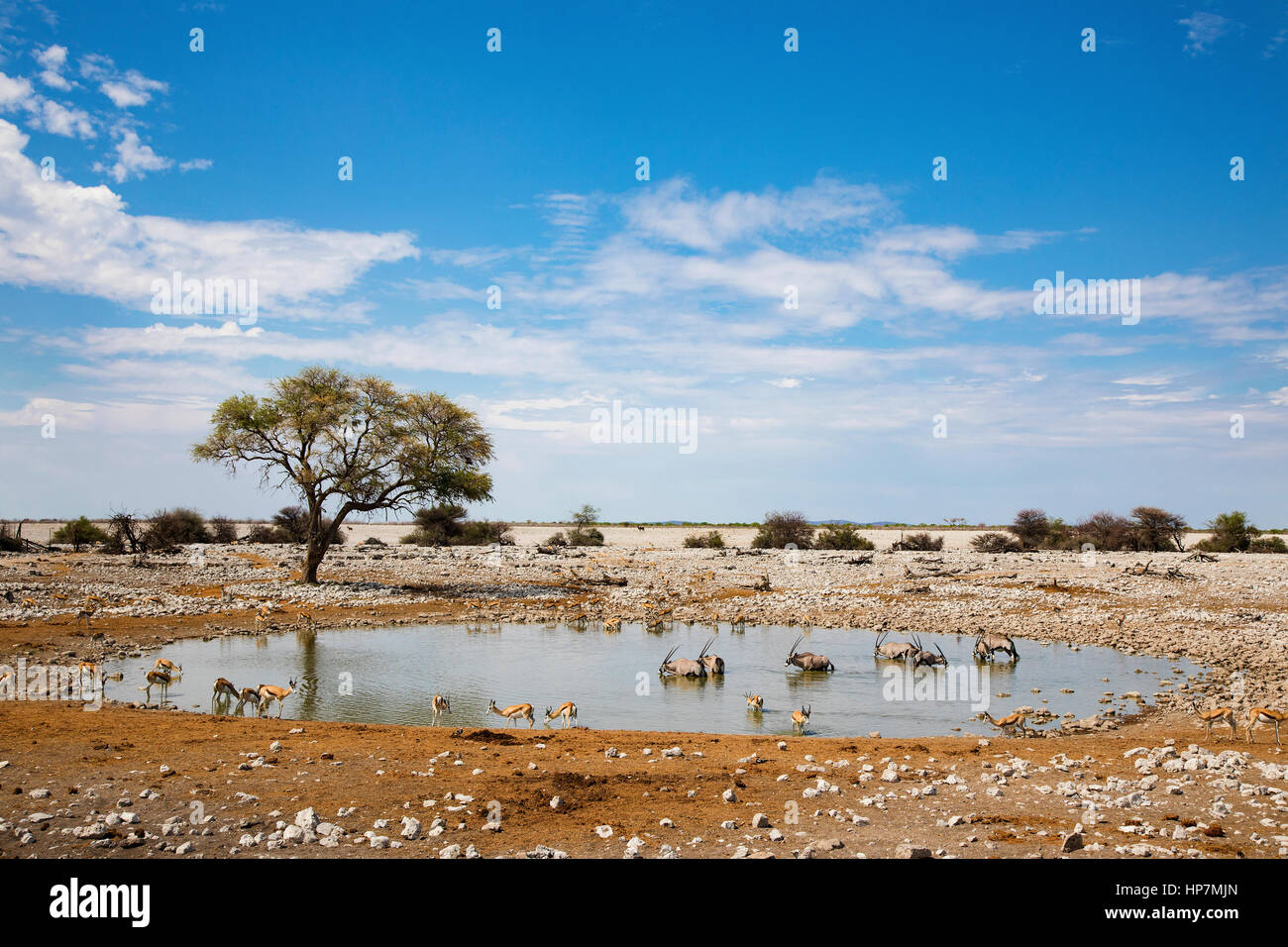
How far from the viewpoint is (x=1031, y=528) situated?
5934cm

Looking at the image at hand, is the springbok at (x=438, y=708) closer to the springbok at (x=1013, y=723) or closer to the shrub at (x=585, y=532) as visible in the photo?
the springbok at (x=1013, y=723)

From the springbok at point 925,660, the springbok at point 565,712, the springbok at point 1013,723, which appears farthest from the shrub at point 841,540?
the springbok at point 565,712

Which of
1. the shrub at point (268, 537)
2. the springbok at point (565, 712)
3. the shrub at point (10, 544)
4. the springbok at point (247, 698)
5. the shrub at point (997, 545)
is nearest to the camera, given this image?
the springbok at point (565, 712)

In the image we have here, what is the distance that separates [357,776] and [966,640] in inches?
754

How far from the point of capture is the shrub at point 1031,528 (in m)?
58.4

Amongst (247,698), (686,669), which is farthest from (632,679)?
(247,698)

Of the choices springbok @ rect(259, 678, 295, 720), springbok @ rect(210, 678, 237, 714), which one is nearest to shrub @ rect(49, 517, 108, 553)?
springbok @ rect(210, 678, 237, 714)

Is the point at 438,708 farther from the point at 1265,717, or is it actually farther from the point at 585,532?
the point at 585,532

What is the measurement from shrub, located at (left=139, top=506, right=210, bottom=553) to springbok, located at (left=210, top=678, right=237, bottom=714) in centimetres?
3261

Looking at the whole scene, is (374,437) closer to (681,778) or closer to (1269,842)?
(681,778)

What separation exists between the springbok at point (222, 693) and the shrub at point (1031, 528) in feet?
183

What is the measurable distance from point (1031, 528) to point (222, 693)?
5828 cm

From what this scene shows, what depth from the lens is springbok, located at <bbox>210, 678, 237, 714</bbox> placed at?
14116mm
